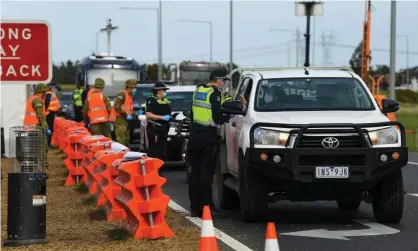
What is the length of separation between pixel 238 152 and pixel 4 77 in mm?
4641

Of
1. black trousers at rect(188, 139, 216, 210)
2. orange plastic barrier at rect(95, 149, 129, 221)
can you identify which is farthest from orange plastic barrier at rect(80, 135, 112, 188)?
black trousers at rect(188, 139, 216, 210)

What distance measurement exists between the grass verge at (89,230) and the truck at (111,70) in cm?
2481

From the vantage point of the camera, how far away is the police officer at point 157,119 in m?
18.7

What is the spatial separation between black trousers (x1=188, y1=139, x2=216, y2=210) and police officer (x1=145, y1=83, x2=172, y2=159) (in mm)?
5700

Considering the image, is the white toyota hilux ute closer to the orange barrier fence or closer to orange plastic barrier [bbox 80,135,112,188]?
the orange barrier fence

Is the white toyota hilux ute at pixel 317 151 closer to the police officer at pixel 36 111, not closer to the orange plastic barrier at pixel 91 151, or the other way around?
the orange plastic barrier at pixel 91 151

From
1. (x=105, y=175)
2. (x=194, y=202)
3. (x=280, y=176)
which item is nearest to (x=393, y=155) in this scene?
(x=280, y=176)

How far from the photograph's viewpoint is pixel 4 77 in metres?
8.65

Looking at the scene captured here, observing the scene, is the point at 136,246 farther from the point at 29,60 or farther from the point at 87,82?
the point at 87,82

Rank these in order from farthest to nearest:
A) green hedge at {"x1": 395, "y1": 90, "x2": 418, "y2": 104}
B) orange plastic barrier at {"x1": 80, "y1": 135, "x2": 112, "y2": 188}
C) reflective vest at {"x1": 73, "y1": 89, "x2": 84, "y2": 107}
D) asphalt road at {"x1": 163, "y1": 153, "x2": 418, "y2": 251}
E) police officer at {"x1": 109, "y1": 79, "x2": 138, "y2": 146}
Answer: green hedge at {"x1": 395, "y1": 90, "x2": 418, "y2": 104} < reflective vest at {"x1": 73, "y1": 89, "x2": 84, "y2": 107} < police officer at {"x1": 109, "y1": 79, "x2": 138, "y2": 146} < orange plastic barrier at {"x1": 80, "y1": 135, "x2": 112, "y2": 188} < asphalt road at {"x1": 163, "y1": 153, "x2": 418, "y2": 251}

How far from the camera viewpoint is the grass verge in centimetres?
1038

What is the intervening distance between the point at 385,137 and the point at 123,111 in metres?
9.98

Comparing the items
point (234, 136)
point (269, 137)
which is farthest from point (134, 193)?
point (234, 136)

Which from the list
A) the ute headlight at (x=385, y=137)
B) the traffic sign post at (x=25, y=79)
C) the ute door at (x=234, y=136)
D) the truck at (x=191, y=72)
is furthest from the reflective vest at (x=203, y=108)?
the truck at (x=191, y=72)
